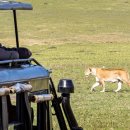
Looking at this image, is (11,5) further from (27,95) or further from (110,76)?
(110,76)

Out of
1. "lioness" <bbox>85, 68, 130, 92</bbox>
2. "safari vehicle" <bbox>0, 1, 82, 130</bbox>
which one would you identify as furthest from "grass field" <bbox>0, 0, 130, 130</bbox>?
"safari vehicle" <bbox>0, 1, 82, 130</bbox>

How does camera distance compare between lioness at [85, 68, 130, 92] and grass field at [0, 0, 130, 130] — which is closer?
grass field at [0, 0, 130, 130]

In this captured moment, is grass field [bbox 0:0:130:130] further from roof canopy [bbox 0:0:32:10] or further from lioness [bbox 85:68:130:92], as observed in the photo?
roof canopy [bbox 0:0:32:10]

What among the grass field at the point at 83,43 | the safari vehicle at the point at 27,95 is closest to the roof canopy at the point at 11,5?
the safari vehicle at the point at 27,95

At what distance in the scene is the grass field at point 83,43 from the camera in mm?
13158

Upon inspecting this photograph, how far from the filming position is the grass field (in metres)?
13.2

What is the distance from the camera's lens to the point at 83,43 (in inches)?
1704

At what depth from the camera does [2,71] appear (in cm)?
546

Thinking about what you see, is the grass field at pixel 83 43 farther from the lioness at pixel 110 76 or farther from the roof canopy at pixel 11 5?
the roof canopy at pixel 11 5

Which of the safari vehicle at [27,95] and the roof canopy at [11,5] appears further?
the roof canopy at [11,5]

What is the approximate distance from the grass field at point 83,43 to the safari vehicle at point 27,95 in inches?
171

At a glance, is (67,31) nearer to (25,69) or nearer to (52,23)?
(52,23)

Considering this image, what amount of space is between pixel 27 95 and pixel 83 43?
37.9m

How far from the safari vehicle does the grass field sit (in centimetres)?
434
